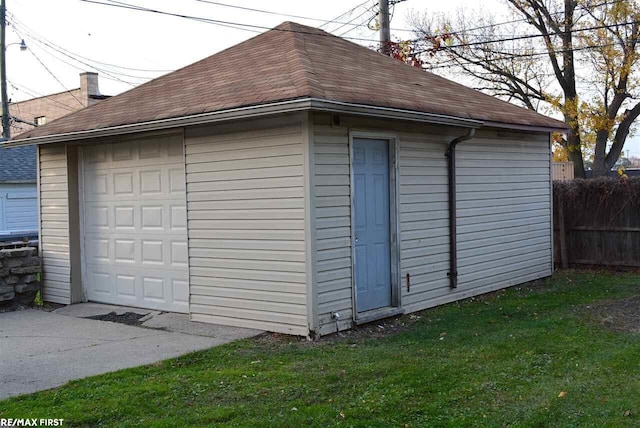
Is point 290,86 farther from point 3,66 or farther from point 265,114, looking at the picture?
point 3,66

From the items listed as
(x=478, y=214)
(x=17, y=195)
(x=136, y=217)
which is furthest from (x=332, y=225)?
(x=17, y=195)

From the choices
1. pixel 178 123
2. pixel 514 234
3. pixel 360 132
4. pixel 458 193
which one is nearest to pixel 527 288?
pixel 514 234

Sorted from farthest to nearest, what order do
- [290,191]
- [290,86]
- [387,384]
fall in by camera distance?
[290,191]
[290,86]
[387,384]

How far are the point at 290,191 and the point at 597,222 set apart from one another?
8526 mm

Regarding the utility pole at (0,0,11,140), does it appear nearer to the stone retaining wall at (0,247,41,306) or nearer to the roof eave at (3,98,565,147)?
the roof eave at (3,98,565,147)

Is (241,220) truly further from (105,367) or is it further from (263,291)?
(105,367)

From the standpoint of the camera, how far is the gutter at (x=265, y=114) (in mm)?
7723

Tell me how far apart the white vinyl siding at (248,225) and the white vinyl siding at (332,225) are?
200mm

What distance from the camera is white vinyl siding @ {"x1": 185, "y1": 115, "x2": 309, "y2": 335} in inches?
325

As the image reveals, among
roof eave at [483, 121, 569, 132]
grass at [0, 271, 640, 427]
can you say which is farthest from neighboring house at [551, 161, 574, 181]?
grass at [0, 271, 640, 427]

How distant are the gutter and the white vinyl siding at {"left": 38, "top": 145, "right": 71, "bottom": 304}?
643mm

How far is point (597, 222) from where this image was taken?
14.5 m

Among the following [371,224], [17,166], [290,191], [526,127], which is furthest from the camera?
[17,166]

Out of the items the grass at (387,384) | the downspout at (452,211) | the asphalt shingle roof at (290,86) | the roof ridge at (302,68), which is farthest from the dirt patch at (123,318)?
the downspout at (452,211)
